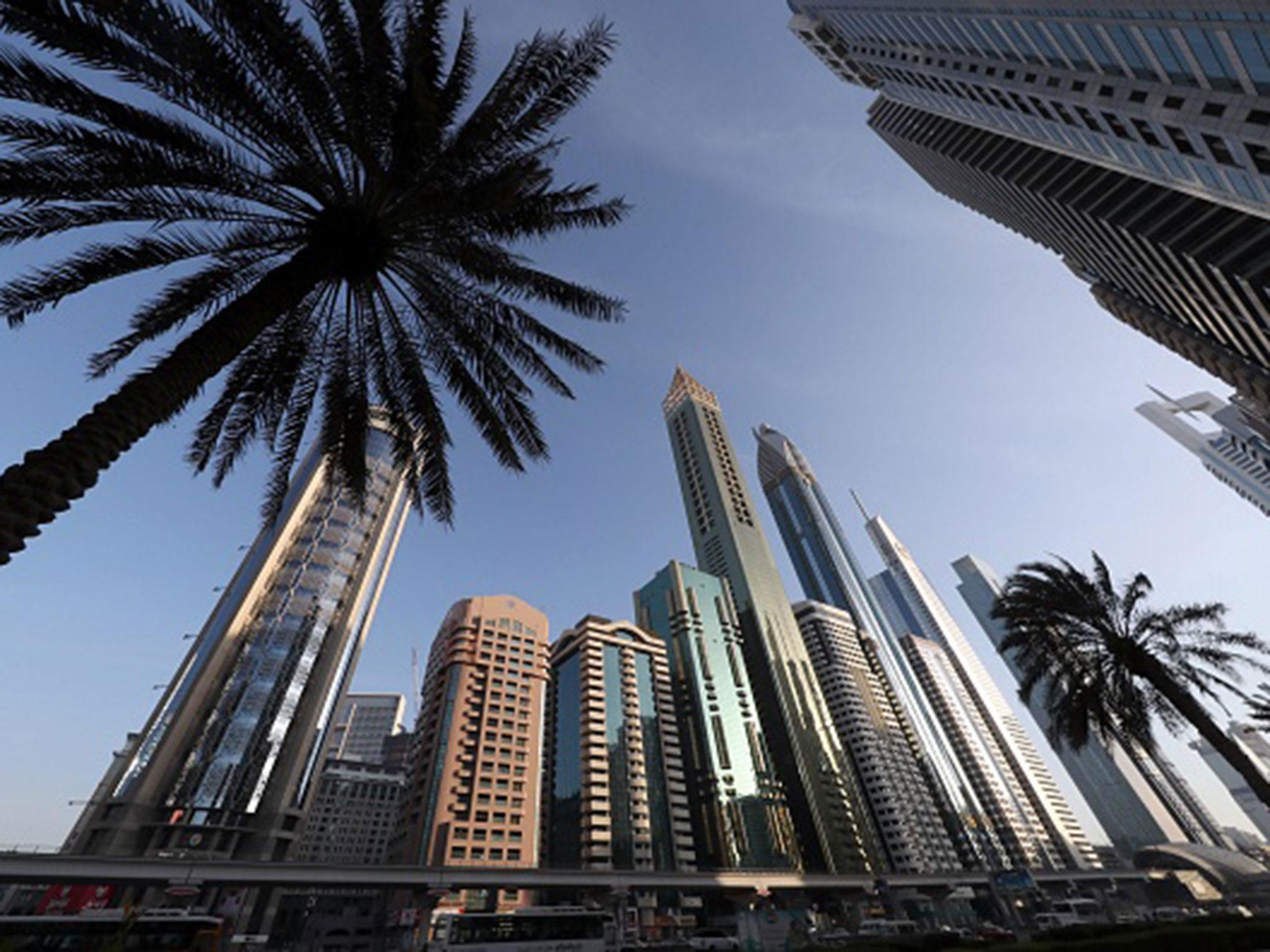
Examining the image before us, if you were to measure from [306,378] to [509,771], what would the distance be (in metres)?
87.5

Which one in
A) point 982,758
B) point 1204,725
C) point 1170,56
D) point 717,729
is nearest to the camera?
point 1204,725

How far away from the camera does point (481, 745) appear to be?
83500 mm

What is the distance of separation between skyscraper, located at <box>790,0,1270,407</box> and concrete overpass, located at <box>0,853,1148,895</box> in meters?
70.1

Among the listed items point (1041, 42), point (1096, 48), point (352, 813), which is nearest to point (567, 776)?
point (352, 813)

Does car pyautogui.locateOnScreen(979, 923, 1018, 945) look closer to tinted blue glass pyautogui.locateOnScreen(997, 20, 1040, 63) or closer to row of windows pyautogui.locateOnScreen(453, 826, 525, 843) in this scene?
row of windows pyautogui.locateOnScreen(453, 826, 525, 843)

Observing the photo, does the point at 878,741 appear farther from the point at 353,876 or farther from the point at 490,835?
the point at 353,876

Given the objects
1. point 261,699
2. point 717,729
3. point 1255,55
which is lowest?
point 1255,55

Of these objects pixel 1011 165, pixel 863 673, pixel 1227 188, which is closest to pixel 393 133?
pixel 1227 188

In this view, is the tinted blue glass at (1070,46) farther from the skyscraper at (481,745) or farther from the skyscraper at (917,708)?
the skyscraper at (917,708)

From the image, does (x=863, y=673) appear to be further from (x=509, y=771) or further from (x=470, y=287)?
(x=470, y=287)

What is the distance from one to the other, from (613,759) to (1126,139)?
96004 millimetres

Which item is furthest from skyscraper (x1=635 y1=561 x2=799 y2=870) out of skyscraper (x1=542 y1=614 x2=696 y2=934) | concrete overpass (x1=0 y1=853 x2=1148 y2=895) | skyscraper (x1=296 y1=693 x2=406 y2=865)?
skyscraper (x1=296 y1=693 x2=406 y2=865)

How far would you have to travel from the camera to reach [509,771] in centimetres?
8294

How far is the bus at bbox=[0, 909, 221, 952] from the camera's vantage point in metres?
19.7
